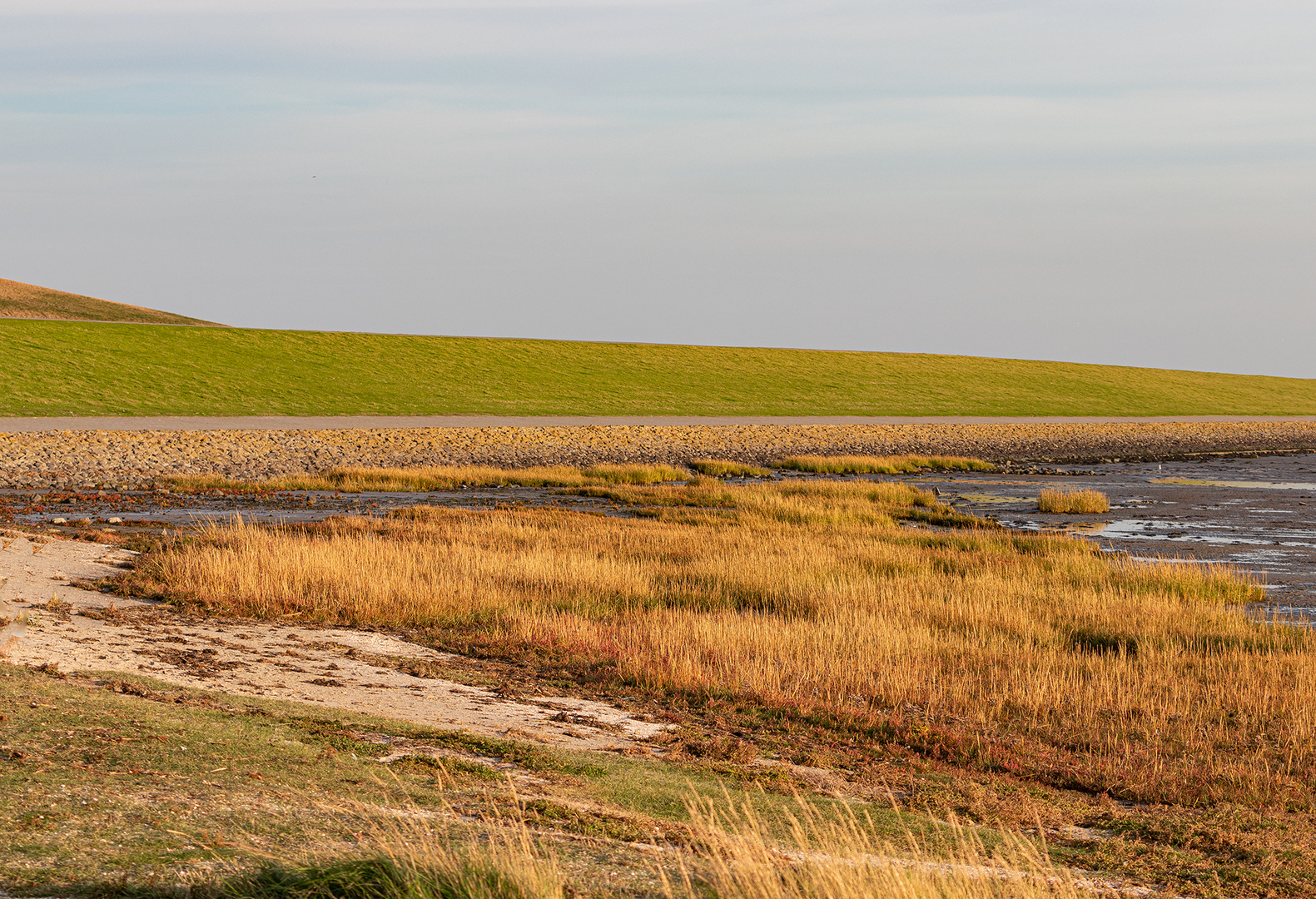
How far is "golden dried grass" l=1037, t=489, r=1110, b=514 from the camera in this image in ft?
117

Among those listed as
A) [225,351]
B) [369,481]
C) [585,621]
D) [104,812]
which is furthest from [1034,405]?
[104,812]

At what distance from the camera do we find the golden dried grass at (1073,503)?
3569cm

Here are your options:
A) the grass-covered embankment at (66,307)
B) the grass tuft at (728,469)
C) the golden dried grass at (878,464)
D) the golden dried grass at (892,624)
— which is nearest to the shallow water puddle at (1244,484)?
the golden dried grass at (878,464)

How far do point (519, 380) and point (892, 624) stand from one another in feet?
230

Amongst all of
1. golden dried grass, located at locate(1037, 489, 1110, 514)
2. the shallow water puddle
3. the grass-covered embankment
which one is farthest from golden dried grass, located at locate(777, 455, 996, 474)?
the grass-covered embankment

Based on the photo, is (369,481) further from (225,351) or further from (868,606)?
(225,351)

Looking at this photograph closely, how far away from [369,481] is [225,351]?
155 feet

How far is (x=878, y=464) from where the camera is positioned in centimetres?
5059

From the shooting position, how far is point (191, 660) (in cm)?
1170

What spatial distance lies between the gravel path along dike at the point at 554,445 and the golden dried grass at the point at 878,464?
352cm

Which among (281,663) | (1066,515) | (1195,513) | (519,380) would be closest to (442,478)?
(1066,515)

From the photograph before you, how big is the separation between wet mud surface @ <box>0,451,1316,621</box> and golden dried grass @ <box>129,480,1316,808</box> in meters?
3.38

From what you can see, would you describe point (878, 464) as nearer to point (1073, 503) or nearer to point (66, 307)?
point (1073, 503)

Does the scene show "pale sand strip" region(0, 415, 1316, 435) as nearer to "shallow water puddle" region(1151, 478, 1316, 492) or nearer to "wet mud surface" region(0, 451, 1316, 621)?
"wet mud surface" region(0, 451, 1316, 621)
